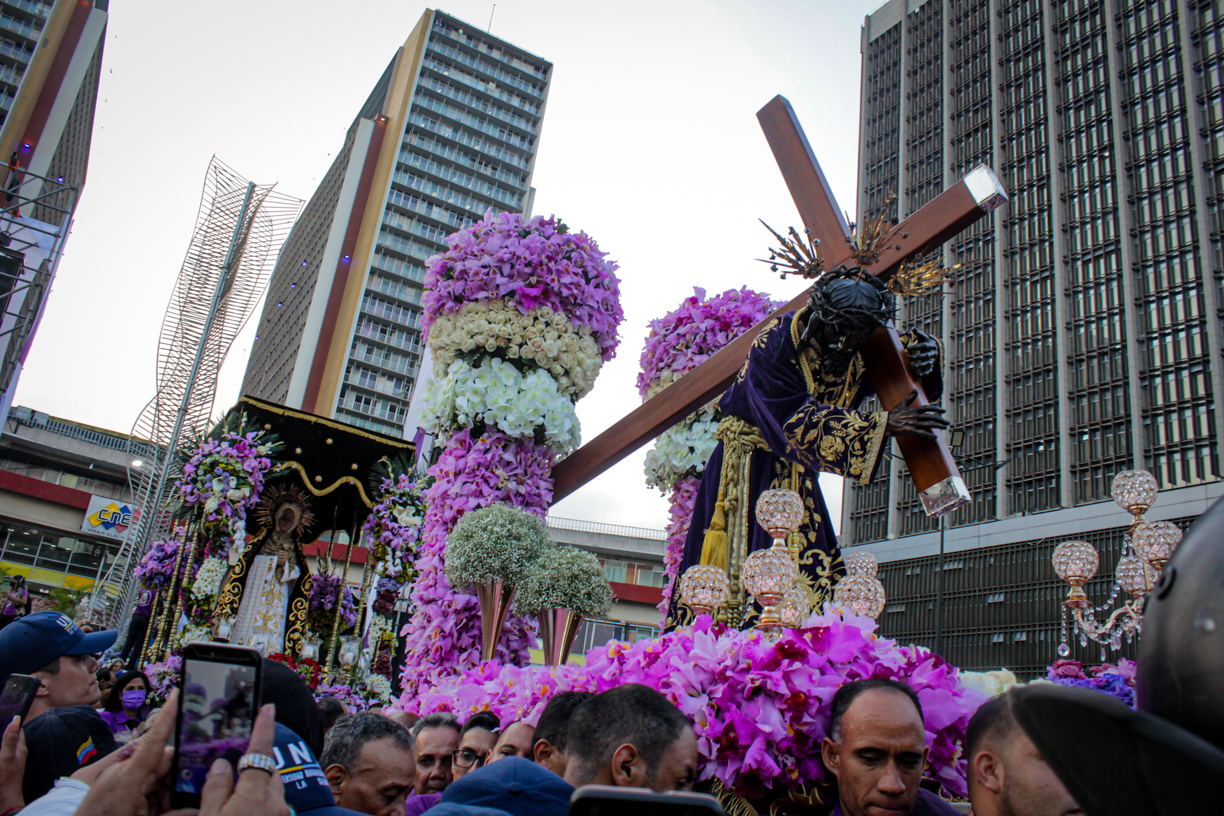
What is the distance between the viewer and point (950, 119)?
47.7 metres

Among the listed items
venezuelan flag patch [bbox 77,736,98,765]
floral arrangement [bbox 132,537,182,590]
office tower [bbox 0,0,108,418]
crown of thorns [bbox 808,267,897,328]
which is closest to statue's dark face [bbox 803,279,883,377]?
crown of thorns [bbox 808,267,897,328]

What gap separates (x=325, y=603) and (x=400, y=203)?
127ft

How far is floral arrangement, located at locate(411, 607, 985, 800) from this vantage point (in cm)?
212

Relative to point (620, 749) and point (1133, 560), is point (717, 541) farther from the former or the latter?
point (1133, 560)

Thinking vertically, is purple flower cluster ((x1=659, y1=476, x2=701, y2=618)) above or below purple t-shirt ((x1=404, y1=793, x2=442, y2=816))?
above

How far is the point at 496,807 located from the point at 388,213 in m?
45.9

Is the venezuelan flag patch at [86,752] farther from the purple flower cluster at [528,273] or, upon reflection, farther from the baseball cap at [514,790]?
the purple flower cluster at [528,273]

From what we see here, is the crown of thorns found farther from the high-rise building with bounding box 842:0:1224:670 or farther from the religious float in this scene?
the high-rise building with bounding box 842:0:1224:670

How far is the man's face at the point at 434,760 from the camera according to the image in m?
3.16

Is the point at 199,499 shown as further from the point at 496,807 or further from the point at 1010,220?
the point at 1010,220

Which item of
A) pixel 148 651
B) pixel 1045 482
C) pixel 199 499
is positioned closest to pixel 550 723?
pixel 199 499

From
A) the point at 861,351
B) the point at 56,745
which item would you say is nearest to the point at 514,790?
the point at 56,745

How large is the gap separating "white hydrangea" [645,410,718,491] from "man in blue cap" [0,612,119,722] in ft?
11.7

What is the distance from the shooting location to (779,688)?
213 centimetres
